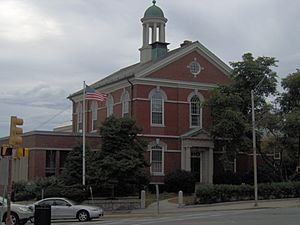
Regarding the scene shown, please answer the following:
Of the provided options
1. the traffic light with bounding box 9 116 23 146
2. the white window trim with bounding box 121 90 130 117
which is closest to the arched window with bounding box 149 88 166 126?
the white window trim with bounding box 121 90 130 117

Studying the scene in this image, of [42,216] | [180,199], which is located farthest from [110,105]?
[42,216]

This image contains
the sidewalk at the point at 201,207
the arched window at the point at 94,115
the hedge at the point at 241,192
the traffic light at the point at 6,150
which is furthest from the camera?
the arched window at the point at 94,115

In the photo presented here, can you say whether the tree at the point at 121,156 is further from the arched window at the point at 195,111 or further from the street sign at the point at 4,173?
the street sign at the point at 4,173

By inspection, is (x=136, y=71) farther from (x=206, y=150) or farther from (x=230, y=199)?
(x=230, y=199)

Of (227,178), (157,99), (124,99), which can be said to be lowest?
(227,178)

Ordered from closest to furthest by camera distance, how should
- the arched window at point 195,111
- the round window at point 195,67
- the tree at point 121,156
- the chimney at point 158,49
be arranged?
1. the tree at point 121,156
2. the arched window at point 195,111
3. the round window at point 195,67
4. the chimney at point 158,49

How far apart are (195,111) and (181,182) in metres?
7.81

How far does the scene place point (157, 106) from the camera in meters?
49.4

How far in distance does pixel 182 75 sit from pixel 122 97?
5776 mm

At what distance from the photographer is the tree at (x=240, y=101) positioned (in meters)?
45.8


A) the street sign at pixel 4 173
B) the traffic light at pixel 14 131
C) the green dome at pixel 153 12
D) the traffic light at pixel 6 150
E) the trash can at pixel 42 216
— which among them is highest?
the green dome at pixel 153 12

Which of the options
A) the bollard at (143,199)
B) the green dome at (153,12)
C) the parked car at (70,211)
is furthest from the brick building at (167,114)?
the parked car at (70,211)

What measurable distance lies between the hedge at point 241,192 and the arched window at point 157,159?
8.34 meters

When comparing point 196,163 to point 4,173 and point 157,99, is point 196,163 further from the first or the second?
point 4,173
